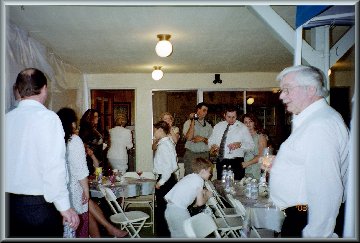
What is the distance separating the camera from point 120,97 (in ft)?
36.2

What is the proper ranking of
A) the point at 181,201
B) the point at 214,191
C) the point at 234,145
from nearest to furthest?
the point at 181,201, the point at 214,191, the point at 234,145

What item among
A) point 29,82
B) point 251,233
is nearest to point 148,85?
point 251,233

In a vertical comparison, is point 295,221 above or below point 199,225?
above

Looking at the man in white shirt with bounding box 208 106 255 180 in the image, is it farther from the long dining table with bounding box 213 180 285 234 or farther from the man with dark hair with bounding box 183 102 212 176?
the long dining table with bounding box 213 180 285 234

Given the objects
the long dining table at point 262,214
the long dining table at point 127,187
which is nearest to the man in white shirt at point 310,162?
the long dining table at point 262,214

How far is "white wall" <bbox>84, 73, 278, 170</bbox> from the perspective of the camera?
9.13 metres

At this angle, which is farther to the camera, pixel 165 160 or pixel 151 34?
pixel 165 160

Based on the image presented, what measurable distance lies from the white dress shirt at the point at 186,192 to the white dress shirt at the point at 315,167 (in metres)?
1.70

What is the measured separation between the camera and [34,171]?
2225mm

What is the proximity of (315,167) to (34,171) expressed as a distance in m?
1.69

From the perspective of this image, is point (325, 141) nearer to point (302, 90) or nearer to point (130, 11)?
point (302, 90)

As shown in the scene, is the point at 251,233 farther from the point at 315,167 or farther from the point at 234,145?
the point at 234,145

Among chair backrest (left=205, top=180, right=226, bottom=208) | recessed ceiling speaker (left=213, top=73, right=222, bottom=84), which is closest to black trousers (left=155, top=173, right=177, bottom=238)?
chair backrest (left=205, top=180, right=226, bottom=208)

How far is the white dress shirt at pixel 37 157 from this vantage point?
2180 mm
